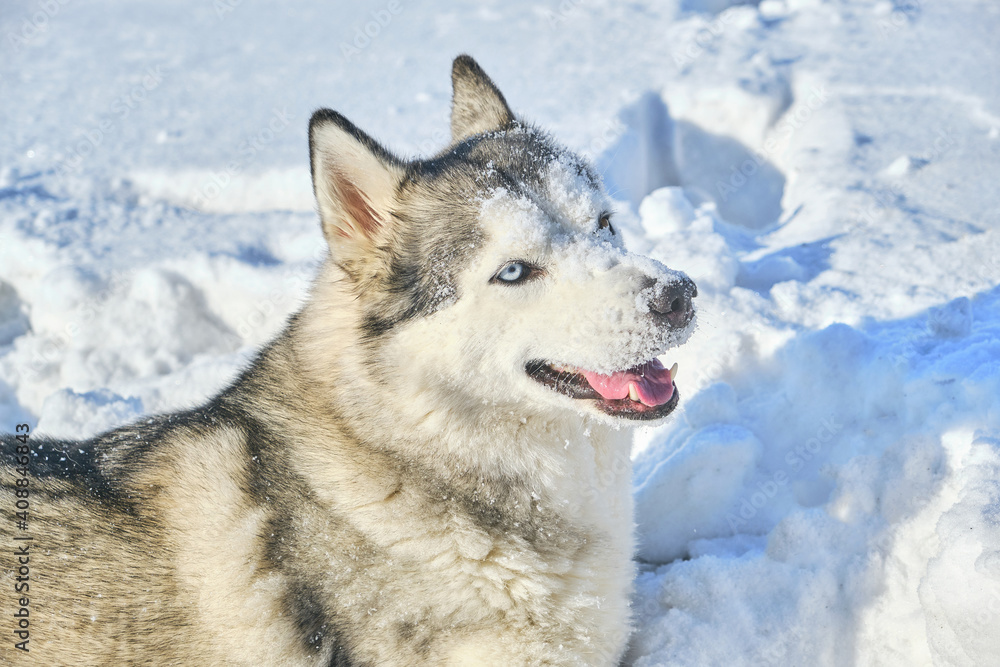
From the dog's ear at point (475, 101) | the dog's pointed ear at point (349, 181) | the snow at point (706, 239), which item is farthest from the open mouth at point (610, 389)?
the dog's ear at point (475, 101)

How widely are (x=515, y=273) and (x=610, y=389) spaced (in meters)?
0.49

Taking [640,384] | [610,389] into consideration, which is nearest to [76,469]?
[610,389]

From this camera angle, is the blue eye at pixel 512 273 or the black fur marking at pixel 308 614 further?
the blue eye at pixel 512 273

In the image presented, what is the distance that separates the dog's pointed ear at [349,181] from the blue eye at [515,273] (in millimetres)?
462

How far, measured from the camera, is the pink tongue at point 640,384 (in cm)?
232

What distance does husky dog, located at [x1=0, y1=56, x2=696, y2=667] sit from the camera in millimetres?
2170

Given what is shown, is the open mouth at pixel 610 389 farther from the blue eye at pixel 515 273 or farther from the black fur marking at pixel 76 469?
the black fur marking at pixel 76 469

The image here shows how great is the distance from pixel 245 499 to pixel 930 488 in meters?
2.56

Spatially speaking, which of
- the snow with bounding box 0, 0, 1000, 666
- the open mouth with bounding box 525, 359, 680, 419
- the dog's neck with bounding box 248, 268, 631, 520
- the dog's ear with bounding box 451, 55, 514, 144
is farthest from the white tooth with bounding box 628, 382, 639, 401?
the dog's ear with bounding box 451, 55, 514, 144

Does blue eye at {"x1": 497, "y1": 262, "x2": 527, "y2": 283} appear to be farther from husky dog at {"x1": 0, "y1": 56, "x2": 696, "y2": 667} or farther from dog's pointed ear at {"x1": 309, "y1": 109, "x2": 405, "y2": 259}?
dog's pointed ear at {"x1": 309, "y1": 109, "x2": 405, "y2": 259}

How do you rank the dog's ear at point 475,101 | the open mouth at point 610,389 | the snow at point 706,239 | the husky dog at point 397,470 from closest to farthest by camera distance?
the husky dog at point 397,470, the open mouth at point 610,389, the snow at point 706,239, the dog's ear at point 475,101

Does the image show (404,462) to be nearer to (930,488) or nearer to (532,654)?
(532,654)

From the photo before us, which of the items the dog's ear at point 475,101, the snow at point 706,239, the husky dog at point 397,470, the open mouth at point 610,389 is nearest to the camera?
the husky dog at point 397,470

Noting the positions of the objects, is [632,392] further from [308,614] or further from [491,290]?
[308,614]
